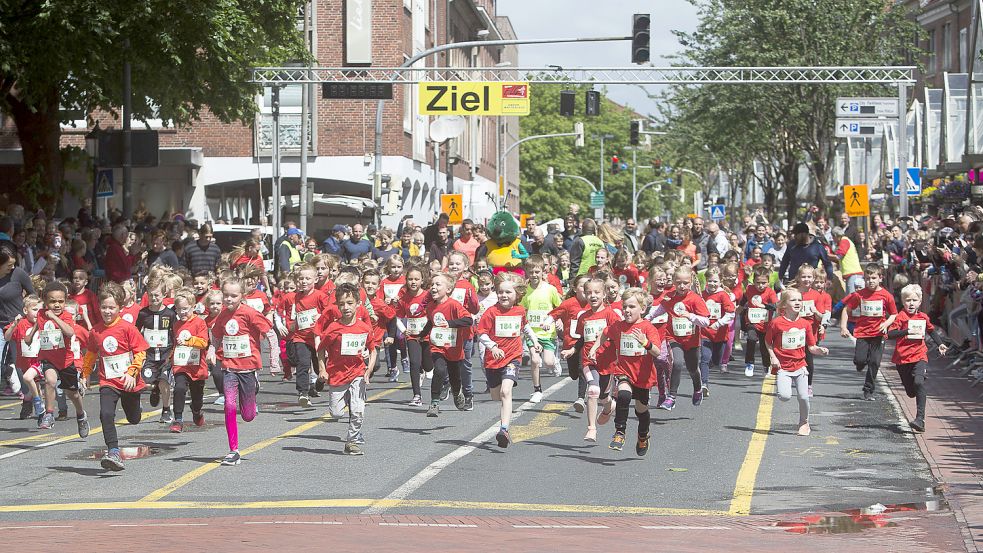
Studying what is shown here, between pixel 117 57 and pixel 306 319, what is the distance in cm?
982

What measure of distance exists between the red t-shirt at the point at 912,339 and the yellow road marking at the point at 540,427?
3369mm

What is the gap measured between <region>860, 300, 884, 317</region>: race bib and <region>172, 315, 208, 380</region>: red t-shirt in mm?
7092

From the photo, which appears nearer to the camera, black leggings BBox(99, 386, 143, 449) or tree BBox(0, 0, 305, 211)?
black leggings BBox(99, 386, 143, 449)

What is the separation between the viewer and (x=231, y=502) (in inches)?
429

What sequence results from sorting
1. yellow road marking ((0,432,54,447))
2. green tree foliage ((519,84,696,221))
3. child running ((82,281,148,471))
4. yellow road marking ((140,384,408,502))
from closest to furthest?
yellow road marking ((140,384,408,502)) < child running ((82,281,148,471)) < yellow road marking ((0,432,54,447)) < green tree foliage ((519,84,696,221))

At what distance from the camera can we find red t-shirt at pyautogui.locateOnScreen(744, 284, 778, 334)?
19750 mm

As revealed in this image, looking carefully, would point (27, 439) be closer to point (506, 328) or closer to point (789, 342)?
point (506, 328)

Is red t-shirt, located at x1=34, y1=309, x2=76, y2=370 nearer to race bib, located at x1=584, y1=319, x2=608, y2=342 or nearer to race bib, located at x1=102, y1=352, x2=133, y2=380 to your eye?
race bib, located at x1=102, y1=352, x2=133, y2=380

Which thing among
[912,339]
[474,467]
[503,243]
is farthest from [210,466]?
[503,243]

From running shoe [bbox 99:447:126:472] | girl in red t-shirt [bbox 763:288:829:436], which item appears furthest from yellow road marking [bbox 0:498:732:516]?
girl in red t-shirt [bbox 763:288:829:436]

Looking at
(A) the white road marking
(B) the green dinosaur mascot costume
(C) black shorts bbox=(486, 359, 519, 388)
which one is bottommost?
(A) the white road marking

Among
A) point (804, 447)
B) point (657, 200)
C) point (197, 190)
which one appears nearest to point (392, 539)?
point (804, 447)

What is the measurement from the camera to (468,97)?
34.9 metres

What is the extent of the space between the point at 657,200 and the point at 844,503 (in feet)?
395
